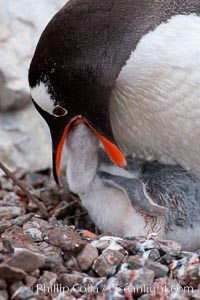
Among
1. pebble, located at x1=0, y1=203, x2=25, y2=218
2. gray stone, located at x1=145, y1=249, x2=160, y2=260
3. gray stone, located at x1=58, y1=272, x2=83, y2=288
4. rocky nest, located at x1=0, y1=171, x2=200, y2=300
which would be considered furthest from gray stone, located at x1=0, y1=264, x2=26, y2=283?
pebble, located at x1=0, y1=203, x2=25, y2=218

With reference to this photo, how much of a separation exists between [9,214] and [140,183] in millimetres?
639

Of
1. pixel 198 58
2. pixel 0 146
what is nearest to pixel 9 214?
pixel 0 146

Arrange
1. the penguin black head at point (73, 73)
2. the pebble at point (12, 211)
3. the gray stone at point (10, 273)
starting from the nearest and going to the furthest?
the gray stone at point (10, 273) < the penguin black head at point (73, 73) < the pebble at point (12, 211)

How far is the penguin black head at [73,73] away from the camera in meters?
3.21

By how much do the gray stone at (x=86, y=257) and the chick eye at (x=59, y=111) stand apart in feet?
1.88

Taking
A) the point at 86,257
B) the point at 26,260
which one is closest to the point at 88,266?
the point at 86,257

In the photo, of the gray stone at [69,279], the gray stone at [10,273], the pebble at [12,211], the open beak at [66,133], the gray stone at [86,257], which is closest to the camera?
the gray stone at [10,273]

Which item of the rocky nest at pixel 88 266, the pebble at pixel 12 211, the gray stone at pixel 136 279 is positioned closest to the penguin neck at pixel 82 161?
the rocky nest at pixel 88 266

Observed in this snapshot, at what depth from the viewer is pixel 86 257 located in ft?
9.43

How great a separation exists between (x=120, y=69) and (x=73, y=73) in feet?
0.56

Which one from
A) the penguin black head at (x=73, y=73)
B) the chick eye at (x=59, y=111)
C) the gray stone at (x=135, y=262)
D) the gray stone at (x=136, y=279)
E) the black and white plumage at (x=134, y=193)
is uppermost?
the penguin black head at (x=73, y=73)

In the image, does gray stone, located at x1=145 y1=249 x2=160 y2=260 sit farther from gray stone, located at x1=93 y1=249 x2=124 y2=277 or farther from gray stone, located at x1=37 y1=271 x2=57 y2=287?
gray stone, located at x1=37 y1=271 x2=57 y2=287

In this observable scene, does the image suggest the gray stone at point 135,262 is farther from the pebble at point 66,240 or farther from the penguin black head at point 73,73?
the penguin black head at point 73,73

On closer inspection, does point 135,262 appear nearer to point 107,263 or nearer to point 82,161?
point 107,263
